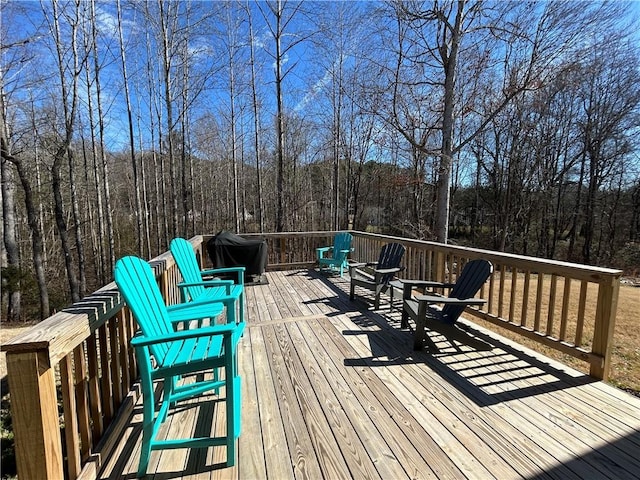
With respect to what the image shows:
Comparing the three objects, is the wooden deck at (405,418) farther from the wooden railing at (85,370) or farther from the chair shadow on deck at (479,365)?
the wooden railing at (85,370)

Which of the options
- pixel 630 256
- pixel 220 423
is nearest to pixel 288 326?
pixel 220 423

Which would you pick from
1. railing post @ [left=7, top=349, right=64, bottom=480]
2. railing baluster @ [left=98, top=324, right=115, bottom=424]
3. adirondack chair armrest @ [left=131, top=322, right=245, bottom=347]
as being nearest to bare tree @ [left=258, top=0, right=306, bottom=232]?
railing baluster @ [left=98, top=324, right=115, bottom=424]

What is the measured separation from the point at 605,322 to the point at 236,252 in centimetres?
489

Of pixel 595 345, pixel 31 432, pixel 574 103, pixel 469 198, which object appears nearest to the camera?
pixel 31 432

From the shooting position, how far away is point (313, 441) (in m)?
1.85

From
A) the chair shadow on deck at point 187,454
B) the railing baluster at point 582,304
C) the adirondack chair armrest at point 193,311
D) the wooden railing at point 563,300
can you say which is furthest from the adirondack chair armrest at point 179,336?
the railing baluster at point 582,304

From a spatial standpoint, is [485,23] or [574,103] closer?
[485,23]

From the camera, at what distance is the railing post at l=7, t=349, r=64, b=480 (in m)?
1.13

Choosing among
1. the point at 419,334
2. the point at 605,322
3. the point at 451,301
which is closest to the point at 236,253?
the point at 419,334

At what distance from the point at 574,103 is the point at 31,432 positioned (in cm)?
1958

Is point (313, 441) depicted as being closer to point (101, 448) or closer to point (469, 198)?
point (101, 448)

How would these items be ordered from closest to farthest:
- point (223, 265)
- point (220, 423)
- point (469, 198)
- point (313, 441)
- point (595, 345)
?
point (313, 441) → point (220, 423) → point (595, 345) → point (223, 265) → point (469, 198)

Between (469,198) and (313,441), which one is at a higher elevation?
(469,198)

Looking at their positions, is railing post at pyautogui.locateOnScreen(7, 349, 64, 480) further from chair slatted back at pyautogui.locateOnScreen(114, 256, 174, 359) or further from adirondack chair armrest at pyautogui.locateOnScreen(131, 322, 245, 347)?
chair slatted back at pyautogui.locateOnScreen(114, 256, 174, 359)
